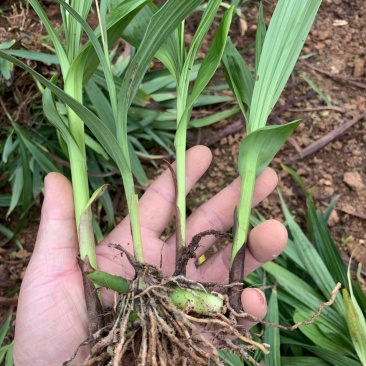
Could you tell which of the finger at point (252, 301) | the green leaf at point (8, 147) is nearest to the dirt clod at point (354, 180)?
the finger at point (252, 301)

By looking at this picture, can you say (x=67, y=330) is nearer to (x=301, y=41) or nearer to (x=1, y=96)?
(x=301, y=41)

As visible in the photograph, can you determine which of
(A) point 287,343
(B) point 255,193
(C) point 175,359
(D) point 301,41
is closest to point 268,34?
(D) point 301,41

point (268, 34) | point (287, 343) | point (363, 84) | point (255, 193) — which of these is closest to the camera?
point (268, 34)

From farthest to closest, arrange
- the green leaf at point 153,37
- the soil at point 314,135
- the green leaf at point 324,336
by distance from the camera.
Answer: the soil at point 314,135 < the green leaf at point 324,336 < the green leaf at point 153,37

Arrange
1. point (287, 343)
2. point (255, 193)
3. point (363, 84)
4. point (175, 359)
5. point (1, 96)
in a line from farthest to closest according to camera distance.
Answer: point (363, 84) < point (1, 96) < point (287, 343) < point (255, 193) < point (175, 359)

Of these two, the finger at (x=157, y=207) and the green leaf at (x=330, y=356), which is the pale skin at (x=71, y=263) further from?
the green leaf at (x=330, y=356)

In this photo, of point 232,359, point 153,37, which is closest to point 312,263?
point 232,359

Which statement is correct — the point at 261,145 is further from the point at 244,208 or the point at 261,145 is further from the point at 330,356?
the point at 330,356
